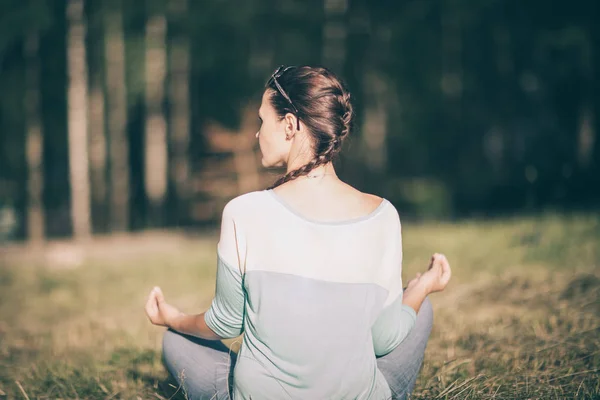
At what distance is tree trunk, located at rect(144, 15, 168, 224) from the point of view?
14343mm

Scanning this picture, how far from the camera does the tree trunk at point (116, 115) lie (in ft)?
46.4

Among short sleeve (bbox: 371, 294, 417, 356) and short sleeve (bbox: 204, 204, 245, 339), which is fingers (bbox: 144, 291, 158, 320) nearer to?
short sleeve (bbox: 204, 204, 245, 339)

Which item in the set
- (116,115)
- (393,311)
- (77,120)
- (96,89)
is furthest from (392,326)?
(116,115)

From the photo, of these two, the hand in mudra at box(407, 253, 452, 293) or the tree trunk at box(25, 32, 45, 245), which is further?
the tree trunk at box(25, 32, 45, 245)

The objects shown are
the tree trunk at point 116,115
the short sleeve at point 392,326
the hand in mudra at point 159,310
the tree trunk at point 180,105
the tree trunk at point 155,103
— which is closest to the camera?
the short sleeve at point 392,326

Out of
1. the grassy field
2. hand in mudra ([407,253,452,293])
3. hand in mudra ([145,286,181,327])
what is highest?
hand in mudra ([407,253,452,293])

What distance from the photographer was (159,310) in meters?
2.46

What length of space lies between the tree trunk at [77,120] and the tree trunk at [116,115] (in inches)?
71.3

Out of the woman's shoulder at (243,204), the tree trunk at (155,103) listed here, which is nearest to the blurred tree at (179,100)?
the tree trunk at (155,103)

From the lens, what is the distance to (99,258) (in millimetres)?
10617

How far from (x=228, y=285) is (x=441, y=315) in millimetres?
3068

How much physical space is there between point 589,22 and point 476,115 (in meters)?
4.01

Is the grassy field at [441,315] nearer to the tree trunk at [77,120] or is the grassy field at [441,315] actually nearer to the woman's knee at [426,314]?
the woman's knee at [426,314]

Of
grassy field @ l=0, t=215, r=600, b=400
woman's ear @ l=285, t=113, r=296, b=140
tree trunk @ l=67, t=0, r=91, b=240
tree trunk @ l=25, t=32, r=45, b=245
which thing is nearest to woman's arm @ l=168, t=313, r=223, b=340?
woman's ear @ l=285, t=113, r=296, b=140
